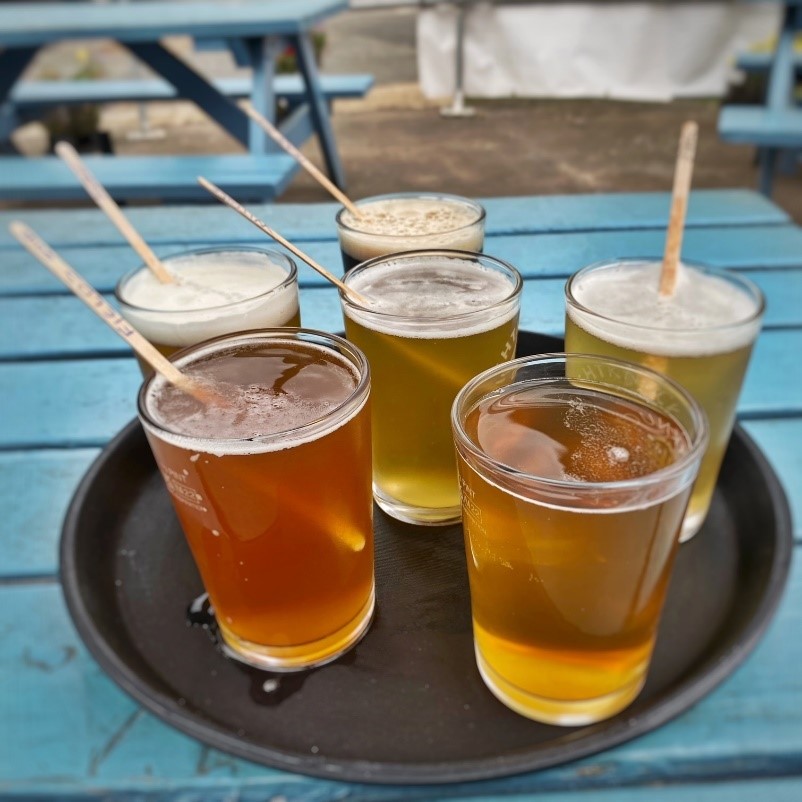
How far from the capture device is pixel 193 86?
3.46 meters

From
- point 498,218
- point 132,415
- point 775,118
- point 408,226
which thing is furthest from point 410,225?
point 775,118

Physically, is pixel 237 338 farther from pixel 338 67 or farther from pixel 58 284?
pixel 338 67

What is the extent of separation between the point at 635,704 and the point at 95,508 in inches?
22.1

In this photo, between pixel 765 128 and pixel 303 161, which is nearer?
pixel 303 161

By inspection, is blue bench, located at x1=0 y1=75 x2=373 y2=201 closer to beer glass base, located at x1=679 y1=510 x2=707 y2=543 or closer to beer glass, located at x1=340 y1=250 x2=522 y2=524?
beer glass, located at x1=340 y1=250 x2=522 y2=524

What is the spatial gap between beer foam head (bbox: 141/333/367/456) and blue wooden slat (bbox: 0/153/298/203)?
2.08 meters

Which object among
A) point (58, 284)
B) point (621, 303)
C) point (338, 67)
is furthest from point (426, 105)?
point (621, 303)

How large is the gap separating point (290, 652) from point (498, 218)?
4.35 feet

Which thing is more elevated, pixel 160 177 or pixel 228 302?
pixel 228 302

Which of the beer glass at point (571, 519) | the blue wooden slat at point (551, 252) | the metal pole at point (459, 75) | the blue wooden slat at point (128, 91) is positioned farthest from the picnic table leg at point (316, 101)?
the beer glass at point (571, 519)

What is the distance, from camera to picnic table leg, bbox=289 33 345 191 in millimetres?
3639

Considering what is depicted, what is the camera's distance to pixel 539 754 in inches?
22.2

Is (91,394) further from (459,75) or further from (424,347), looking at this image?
(459,75)

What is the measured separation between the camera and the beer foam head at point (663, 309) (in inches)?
27.6
